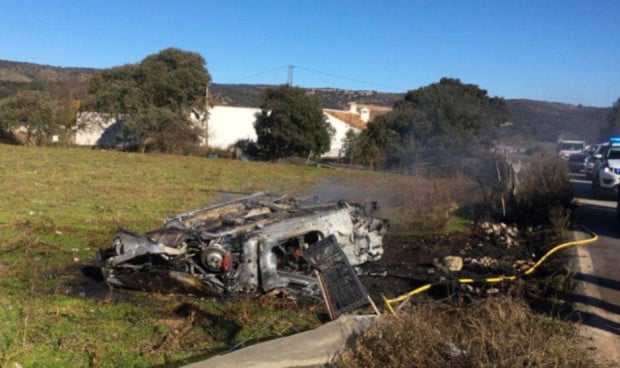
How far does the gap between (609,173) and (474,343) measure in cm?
1880

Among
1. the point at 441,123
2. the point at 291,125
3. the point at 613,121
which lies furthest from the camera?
the point at 613,121

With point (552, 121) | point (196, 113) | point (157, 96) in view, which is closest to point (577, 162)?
point (552, 121)

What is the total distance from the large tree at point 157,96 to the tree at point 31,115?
16.3 feet

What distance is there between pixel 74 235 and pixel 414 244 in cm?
677

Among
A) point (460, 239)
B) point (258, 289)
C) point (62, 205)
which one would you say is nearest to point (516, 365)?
point (258, 289)

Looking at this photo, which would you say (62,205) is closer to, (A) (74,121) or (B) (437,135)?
(B) (437,135)

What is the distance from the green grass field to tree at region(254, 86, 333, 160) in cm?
2191

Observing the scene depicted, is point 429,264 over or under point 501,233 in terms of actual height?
under

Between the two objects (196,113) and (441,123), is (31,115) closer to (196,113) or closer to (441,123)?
(196,113)

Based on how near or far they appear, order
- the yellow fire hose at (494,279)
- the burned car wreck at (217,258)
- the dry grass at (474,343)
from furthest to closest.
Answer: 1. the burned car wreck at (217,258)
2. the yellow fire hose at (494,279)
3. the dry grass at (474,343)

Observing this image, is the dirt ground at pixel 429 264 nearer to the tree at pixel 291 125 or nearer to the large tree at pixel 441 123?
the large tree at pixel 441 123

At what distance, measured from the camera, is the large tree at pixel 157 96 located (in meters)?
42.7

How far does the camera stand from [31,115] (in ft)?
139

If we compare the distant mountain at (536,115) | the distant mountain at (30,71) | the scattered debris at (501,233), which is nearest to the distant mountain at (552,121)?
the distant mountain at (536,115)
